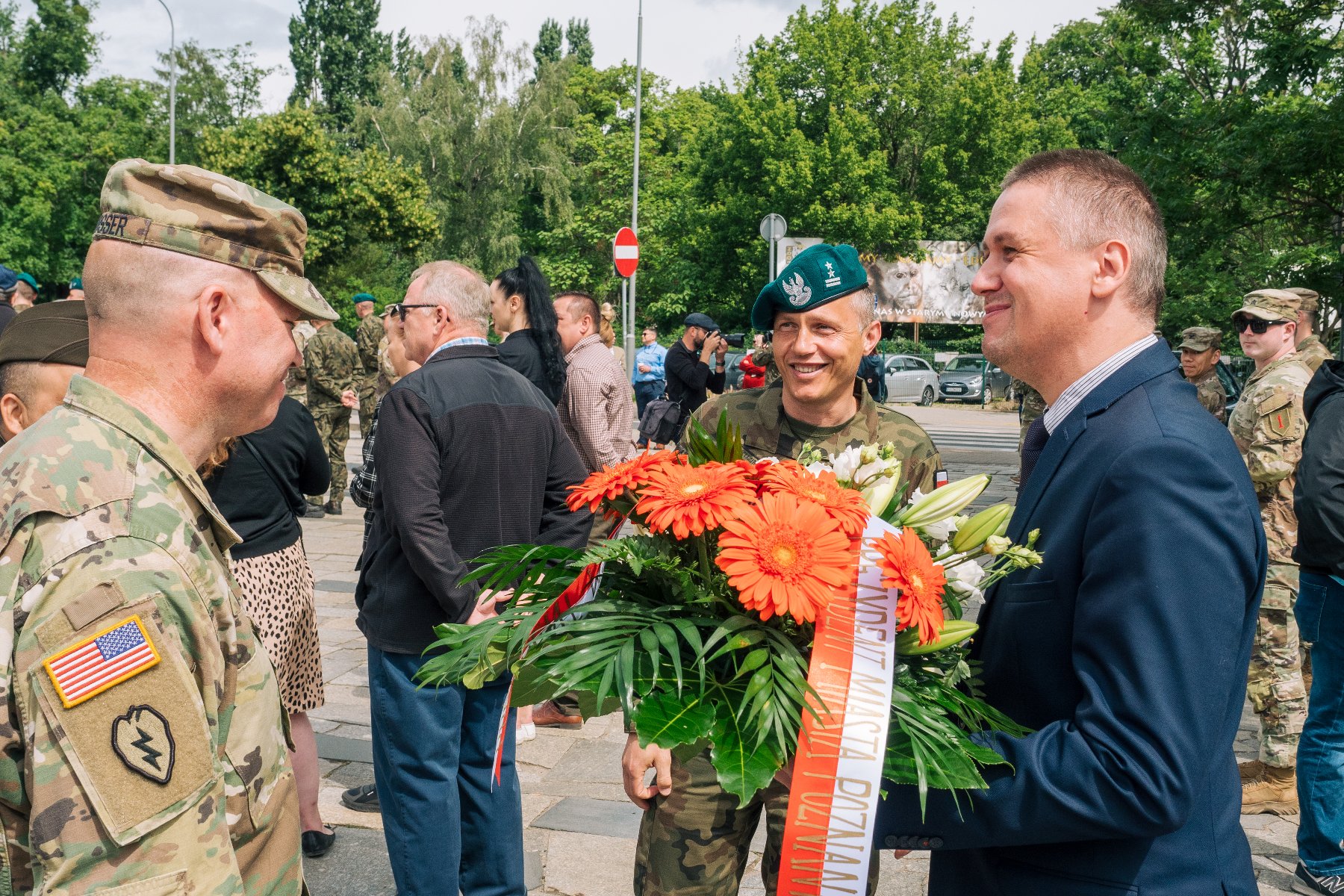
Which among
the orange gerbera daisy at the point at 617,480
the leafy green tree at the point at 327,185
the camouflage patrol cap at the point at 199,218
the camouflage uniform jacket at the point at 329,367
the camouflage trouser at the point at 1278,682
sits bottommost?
the camouflage trouser at the point at 1278,682

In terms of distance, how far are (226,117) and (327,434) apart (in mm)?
36127

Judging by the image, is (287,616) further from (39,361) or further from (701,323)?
(701,323)

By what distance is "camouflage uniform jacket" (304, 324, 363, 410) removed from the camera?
10969mm

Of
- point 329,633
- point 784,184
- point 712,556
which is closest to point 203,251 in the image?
point 712,556

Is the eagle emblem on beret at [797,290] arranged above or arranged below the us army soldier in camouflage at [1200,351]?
above

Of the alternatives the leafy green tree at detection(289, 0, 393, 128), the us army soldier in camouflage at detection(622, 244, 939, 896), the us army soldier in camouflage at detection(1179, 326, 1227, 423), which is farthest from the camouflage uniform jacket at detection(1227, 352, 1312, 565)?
the leafy green tree at detection(289, 0, 393, 128)

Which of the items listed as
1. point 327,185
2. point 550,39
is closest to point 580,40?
point 550,39

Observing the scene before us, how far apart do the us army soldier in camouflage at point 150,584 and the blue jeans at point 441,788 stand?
1.52m

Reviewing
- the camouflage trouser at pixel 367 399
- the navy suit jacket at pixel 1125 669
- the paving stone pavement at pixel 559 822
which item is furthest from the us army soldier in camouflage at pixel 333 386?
the navy suit jacket at pixel 1125 669

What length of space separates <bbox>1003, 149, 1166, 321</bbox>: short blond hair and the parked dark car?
29804 mm

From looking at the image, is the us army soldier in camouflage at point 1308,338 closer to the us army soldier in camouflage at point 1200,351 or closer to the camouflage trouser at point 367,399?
the us army soldier in camouflage at point 1200,351

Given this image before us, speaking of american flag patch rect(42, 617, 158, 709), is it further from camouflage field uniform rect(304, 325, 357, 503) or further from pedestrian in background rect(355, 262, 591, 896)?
camouflage field uniform rect(304, 325, 357, 503)

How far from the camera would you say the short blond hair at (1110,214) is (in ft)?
5.56

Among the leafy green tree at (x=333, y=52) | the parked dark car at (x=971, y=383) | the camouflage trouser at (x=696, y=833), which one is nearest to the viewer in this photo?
the camouflage trouser at (x=696, y=833)
